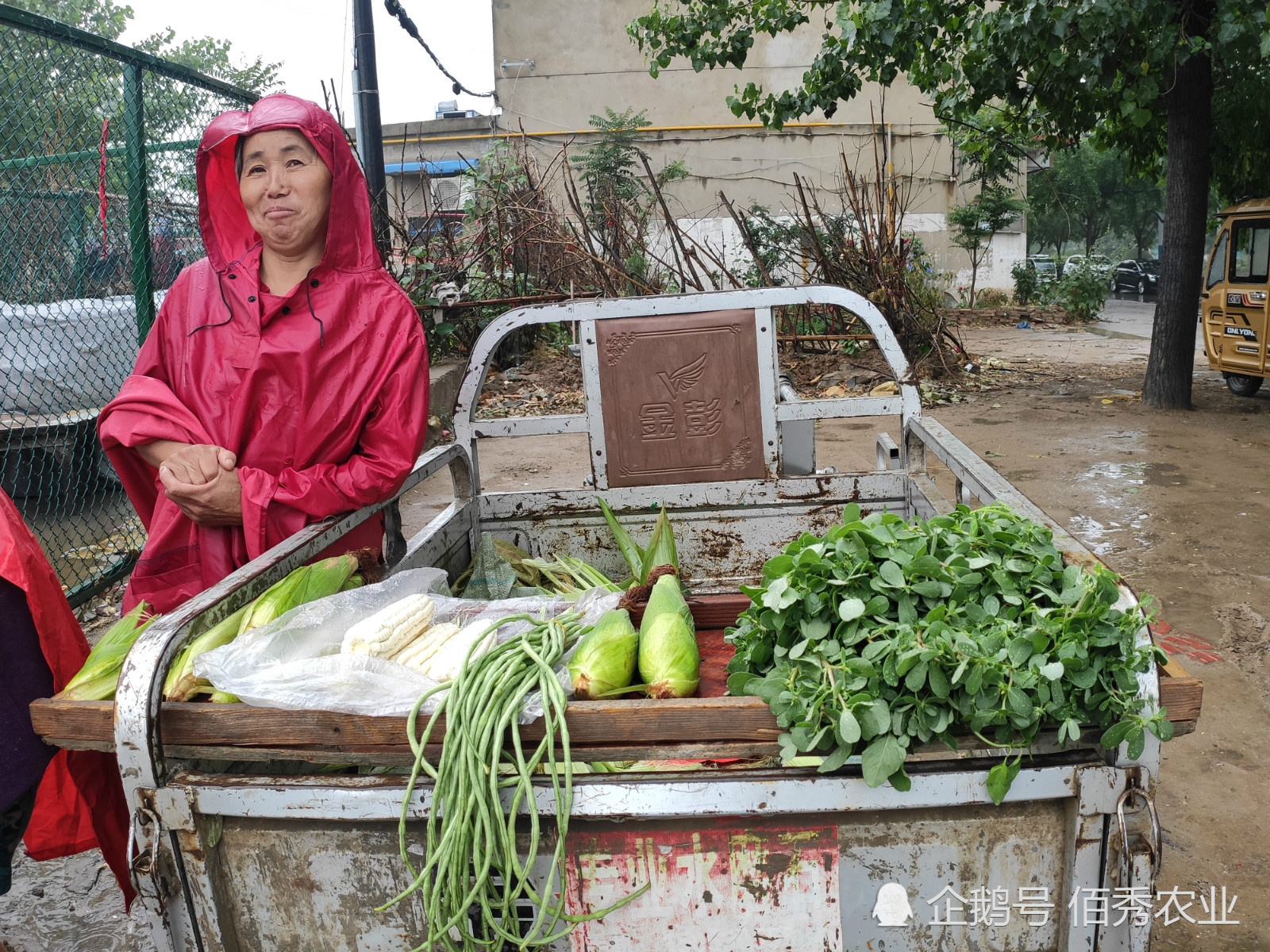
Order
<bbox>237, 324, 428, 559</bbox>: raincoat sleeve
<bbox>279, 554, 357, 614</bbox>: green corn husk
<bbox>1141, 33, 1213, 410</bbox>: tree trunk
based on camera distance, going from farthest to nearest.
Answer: <bbox>1141, 33, 1213, 410</bbox>: tree trunk, <bbox>237, 324, 428, 559</bbox>: raincoat sleeve, <bbox>279, 554, 357, 614</bbox>: green corn husk

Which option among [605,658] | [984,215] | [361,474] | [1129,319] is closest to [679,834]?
[605,658]

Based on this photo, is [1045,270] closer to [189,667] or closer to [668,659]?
[668,659]

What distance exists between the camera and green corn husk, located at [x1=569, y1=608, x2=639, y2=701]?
151cm

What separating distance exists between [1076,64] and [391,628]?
698cm

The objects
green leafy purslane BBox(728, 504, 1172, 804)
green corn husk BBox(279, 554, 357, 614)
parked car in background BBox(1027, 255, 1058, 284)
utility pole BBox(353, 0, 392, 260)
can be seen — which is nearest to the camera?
green leafy purslane BBox(728, 504, 1172, 804)

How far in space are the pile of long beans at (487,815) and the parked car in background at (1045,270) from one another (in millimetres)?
Result: 23966

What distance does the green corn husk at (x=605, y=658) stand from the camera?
1.51 meters

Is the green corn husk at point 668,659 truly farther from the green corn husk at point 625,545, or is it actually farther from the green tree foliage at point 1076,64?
the green tree foliage at point 1076,64

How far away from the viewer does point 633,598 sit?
1.99 meters

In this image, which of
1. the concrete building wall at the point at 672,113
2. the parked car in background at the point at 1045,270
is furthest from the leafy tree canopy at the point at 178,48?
the parked car in background at the point at 1045,270

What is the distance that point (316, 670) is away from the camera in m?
1.44

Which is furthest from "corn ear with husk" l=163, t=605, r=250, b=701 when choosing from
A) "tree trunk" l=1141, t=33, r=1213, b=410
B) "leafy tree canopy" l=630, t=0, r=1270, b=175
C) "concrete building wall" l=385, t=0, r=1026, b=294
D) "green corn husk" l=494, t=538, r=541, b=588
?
"concrete building wall" l=385, t=0, r=1026, b=294

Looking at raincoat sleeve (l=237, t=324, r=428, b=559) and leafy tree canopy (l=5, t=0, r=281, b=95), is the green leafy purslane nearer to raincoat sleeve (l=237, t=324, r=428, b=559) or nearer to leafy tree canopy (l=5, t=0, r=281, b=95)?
raincoat sleeve (l=237, t=324, r=428, b=559)

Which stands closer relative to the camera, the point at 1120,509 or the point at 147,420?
the point at 147,420
